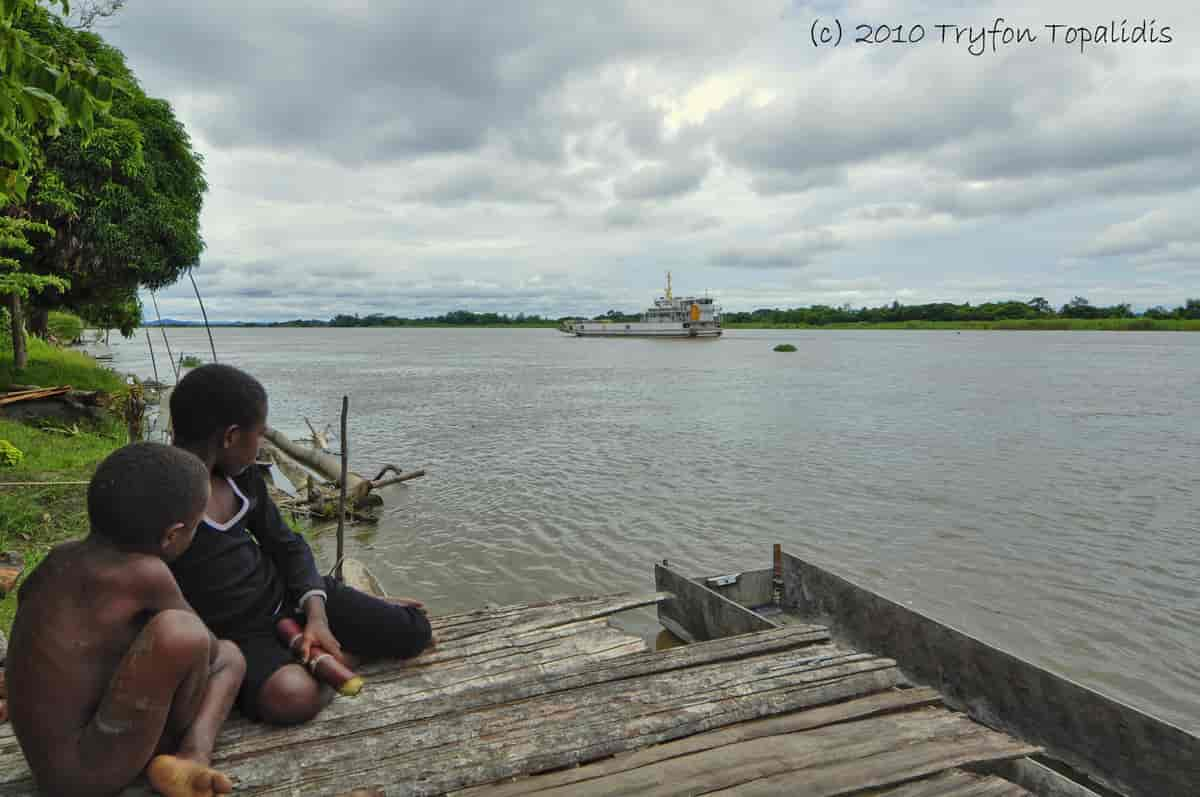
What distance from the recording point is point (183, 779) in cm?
249

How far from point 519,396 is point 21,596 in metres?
27.8

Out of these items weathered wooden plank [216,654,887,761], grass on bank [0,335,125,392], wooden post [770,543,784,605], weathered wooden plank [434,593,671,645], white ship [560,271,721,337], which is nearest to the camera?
weathered wooden plank [216,654,887,761]

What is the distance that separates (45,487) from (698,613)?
7.78 m

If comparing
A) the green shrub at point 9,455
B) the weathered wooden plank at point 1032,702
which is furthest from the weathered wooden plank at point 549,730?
the green shrub at point 9,455

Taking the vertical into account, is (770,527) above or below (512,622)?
below

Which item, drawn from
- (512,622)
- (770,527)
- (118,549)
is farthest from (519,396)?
(118,549)

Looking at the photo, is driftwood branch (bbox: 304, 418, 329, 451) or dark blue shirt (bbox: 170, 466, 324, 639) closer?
dark blue shirt (bbox: 170, 466, 324, 639)

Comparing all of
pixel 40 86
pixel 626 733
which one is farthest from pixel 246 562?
pixel 40 86

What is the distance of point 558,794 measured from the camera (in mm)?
2676

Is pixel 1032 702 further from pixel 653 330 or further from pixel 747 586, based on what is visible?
pixel 653 330

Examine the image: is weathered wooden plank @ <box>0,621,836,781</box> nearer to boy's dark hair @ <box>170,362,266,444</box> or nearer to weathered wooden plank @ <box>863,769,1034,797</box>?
weathered wooden plank @ <box>863,769,1034,797</box>

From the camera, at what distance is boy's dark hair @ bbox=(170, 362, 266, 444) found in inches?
124

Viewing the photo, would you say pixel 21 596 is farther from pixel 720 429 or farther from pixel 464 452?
pixel 720 429

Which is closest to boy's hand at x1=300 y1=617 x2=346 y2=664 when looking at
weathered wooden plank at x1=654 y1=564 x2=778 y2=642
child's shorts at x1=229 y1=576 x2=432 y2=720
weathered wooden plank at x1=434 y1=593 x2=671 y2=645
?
child's shorts at x1=229 y1=576 x2=432 y2=720
